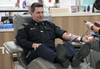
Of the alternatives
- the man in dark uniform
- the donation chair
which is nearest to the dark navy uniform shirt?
the man in dark uniform

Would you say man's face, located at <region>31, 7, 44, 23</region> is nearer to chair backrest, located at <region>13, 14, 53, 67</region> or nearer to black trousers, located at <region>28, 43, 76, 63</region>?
chair backrest, located at <region>13, 14, 53, 67</region>

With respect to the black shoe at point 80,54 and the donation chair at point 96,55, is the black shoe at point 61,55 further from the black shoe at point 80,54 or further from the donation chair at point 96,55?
the donation chair at point 96,55

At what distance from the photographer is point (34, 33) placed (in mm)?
1645

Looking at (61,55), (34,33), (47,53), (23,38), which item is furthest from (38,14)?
(61,55)

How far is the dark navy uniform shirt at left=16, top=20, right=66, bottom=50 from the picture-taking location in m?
1.55

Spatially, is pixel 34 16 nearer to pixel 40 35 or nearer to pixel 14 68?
pixel 40 35

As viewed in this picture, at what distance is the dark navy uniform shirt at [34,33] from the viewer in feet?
5.07

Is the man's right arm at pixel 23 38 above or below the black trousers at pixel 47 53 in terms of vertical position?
above

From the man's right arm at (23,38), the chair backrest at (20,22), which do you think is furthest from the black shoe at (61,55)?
the chair backrest at (20,22)

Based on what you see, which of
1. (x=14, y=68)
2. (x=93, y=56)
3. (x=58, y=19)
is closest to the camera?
(x=14, y=68)

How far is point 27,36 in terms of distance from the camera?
1657mm

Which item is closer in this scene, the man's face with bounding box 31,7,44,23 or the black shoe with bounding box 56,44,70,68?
the black shoe with bounding box 56,44,70,68

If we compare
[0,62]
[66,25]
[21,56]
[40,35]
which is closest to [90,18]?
[66,25]

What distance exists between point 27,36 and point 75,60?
64 centimetres
